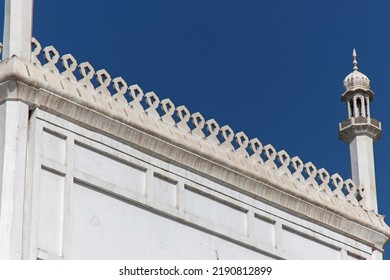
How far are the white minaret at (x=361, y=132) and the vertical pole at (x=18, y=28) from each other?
7.01 m

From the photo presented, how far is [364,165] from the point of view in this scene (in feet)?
94.0

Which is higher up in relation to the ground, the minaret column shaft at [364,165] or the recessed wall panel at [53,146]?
the minaret column shaft at [364,165]

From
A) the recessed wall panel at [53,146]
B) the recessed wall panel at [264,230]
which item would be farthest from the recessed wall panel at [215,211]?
the recessed wall panel at [53,146]

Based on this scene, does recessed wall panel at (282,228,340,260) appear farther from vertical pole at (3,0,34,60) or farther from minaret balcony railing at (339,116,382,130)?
vertical pole at (3,0,34,60)

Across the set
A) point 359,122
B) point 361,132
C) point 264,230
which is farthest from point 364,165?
point 264,230

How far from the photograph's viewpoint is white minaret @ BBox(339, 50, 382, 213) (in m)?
28.6

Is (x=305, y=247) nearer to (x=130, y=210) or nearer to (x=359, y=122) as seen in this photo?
(x=359, y=122)

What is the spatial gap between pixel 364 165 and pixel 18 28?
24.2 feet

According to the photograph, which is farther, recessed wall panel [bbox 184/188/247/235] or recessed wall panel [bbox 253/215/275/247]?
recessed wall panel [bbox 253/215/275/247]

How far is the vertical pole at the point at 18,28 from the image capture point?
24.0m

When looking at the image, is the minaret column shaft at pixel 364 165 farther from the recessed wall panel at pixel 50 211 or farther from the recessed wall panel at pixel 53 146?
the recessed wall panel at pixel 50 211

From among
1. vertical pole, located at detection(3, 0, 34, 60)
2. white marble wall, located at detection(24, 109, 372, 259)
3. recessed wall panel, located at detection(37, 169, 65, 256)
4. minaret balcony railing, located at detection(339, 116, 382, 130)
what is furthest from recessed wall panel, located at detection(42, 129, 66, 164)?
minaret balcony railing, located at detection(339, 116, 382, 130)

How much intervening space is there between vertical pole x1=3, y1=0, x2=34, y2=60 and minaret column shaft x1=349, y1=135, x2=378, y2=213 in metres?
7.06
